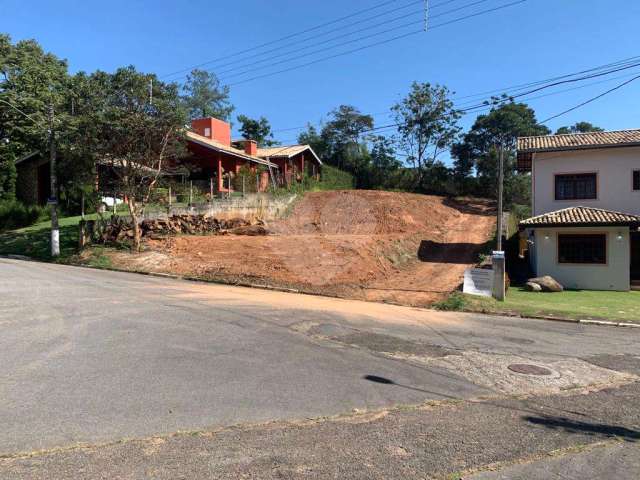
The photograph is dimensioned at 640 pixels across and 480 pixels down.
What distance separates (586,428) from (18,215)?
38.0 meters

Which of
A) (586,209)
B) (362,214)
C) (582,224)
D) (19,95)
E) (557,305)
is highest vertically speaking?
(19,95)

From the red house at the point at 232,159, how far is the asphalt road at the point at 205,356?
2022 centimetres

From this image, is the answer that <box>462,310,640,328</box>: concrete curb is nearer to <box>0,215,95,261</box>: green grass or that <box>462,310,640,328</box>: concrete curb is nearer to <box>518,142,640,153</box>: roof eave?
<box>518,142,640,153</box>: roof eave

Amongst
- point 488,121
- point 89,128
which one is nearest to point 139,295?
point 89,128

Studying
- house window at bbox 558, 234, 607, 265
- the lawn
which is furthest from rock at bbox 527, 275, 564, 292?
the lawn

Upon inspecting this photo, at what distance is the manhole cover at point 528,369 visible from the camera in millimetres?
7757

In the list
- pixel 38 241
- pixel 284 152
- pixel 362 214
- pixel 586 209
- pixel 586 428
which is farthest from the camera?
pixel 284 152

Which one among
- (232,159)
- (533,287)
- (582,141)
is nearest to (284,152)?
(232,159)

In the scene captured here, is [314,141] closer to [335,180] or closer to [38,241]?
[335,180]

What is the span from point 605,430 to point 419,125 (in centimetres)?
4634

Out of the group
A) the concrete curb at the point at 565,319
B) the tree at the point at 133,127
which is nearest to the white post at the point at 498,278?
the concrete curb at the point at 565,319

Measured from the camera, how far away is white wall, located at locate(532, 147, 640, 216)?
2494 cm

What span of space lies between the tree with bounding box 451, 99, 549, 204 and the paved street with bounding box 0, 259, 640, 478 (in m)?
35.6

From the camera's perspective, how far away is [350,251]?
24.4 meters
